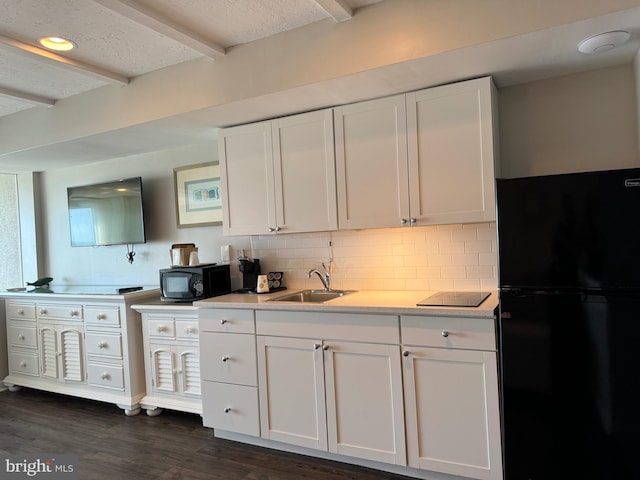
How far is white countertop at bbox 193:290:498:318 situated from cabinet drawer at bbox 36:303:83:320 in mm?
1454

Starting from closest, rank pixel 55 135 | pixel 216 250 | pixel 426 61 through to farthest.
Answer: pixel 426 61
pixel 55 135
pixel 216 250

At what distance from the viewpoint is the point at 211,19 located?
2.27m

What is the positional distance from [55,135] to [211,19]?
189cm

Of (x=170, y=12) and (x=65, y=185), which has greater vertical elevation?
(x=170, y=12)

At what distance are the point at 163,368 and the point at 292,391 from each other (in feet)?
4.04

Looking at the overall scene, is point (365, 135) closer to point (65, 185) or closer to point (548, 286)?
point (548, 286)

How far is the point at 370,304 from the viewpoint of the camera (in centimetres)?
238

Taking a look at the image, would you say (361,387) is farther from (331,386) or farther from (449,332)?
(449,332)

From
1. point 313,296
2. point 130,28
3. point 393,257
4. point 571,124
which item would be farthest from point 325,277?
point 130,28

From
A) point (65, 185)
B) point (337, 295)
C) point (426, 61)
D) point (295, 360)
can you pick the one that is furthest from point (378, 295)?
point (65, 185)

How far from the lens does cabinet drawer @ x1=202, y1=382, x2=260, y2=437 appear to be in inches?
107

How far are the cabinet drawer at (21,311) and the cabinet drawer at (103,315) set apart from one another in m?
0.78

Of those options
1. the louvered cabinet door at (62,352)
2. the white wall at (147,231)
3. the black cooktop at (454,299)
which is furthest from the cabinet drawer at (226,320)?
the louvered cabinet door at (62,352)

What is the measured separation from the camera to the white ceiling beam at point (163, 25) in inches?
78.6
